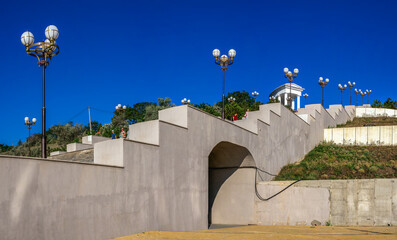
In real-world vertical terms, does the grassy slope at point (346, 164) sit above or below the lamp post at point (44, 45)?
below

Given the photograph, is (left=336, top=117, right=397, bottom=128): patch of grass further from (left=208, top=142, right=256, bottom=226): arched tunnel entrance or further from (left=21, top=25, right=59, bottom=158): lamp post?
(left=21, top=25, right=59, bottom=158): lamp post

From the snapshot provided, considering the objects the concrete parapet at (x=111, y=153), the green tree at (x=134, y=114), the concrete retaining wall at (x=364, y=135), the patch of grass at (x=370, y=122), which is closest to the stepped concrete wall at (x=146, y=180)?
the concrete parapet at (x=111, y=153)

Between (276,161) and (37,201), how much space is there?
17629 millimetres

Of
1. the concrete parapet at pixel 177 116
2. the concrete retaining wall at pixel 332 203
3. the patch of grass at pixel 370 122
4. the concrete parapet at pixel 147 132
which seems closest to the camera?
the concrete parapet at pixel 147 132

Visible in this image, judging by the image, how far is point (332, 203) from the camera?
2100 cm

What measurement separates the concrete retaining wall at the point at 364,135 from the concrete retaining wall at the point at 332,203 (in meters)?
14.9

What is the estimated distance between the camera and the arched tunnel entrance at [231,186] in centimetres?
2292

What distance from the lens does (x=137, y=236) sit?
13695 mm

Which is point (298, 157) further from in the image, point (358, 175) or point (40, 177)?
point (40, 177)

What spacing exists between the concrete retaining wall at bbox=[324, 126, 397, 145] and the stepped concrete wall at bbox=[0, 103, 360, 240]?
10.5 m

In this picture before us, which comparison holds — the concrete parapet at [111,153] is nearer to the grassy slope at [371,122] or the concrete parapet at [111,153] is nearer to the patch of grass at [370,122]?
the patch of grass at [370,122]

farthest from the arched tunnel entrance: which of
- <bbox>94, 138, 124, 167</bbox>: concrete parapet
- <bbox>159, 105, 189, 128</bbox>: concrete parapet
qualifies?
<bbox>94, 138, 124, 167</bbox>: concrete parapet

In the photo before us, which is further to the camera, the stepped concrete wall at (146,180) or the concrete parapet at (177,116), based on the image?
the concrete parapet at (177,116)

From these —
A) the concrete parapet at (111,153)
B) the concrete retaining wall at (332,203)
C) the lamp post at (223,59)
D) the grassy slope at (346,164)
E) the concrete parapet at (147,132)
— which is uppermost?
the lamp post at (223,59)
